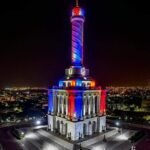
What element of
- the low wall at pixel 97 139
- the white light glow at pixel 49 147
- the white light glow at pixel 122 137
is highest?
the low wall at pixel 97 139

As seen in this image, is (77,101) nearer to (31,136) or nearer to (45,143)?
(45,143)

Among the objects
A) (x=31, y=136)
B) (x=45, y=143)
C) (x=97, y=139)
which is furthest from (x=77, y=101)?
(x=31, y=136)

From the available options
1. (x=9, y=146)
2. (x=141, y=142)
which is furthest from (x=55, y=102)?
(x=141, y=142)

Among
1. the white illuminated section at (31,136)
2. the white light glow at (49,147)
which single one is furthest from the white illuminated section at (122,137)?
the white illuminated section at (31,136)

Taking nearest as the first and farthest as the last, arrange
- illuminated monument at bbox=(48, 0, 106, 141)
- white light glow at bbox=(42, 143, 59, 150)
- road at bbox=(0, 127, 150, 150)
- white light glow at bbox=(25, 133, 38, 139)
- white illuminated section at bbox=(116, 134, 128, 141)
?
white light glow at bbox=(42, 143, 59, 150) < road at bbox=(0, 127, 150, 150) < illuminated monument at bbox=(48, 0, 106, 141) < white illuminated section at bbox=(116, 134, 128, 141) < white light glow at bbox=(25, 133, 38, 139)

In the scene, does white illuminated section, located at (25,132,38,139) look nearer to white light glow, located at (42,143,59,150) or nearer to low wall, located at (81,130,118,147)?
white light glow, located at (42,143,59,150)

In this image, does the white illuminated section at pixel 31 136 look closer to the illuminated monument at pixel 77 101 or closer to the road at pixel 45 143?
the road at pixel 45 143

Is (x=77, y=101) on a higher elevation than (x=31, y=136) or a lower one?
higher

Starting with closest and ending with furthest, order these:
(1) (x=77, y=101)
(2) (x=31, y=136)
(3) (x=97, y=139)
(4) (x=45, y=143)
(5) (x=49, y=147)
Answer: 1. (5) (x=49, y=147)
2. (4) (x=45, y=143)
3. (1) (x=77, y=101)
4. (3) (x=97, y=139)
5. (2) (x=31, y=136)

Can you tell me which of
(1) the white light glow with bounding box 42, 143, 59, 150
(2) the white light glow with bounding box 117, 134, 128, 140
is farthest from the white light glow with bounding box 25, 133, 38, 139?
(2) the white light glow with bounding box 117, 134, 128, 140
